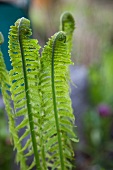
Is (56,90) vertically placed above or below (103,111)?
above

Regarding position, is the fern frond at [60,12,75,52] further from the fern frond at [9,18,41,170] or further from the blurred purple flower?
the blurred purple flower

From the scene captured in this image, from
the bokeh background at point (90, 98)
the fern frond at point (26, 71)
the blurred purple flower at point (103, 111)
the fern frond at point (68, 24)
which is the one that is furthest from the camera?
the blurred purple flower at point (103, 111)

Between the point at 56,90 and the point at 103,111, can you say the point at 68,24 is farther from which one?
the point at 103,111

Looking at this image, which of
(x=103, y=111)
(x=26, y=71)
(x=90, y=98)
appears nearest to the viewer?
(x=26, y=71)

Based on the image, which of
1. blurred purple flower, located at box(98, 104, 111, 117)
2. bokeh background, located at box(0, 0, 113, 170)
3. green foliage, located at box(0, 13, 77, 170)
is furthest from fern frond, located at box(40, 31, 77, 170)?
blurred purple flower, located at box(98, 104, 111, 117)

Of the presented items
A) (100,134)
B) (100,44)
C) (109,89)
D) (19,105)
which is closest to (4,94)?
(19,105)

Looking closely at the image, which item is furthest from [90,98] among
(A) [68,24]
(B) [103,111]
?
(A) [68,24]

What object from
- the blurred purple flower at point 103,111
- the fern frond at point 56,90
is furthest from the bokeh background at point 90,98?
the fern frond at point 56,90

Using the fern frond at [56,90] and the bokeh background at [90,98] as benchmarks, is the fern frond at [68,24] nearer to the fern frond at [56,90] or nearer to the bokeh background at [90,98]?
the fern frond at [56,90]

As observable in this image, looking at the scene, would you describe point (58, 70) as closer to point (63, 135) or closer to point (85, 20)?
point (63, 135)
